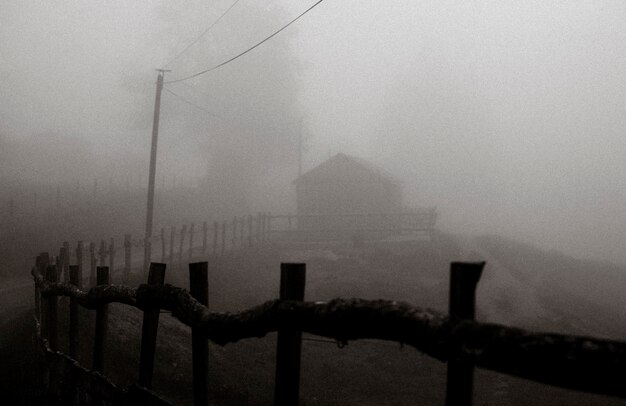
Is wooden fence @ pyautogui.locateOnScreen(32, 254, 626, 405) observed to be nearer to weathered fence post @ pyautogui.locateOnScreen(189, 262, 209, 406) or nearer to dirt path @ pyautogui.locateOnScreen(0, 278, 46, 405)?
weathered fence post @ pyautogui.locateOnScreen(189, 262, 209, 406)

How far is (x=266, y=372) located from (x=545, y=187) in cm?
10866

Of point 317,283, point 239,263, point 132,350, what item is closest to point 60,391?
point 132,350

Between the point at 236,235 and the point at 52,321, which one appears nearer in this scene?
the point at 52,321

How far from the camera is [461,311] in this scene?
7.06 ft

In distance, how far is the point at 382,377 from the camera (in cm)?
1054

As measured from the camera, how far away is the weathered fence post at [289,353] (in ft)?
9.48

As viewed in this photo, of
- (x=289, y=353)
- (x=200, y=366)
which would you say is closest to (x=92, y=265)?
(x=200, y=366)

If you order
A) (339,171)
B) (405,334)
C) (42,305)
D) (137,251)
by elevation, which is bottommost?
(137,251)

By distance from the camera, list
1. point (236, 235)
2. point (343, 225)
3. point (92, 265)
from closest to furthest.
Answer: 1. point (92, 265)
2. point (236, 235)
3. point (343, 225)

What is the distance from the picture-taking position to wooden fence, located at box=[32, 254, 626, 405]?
169 centimetres

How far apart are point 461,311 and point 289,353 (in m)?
→ 1.12

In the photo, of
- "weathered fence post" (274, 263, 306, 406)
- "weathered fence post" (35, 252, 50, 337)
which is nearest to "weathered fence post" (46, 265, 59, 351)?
"weathered fence post" (35, 252, 50, 337)

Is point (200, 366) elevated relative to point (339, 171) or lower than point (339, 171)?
lower

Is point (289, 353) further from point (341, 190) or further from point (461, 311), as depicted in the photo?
point (341, 190)
